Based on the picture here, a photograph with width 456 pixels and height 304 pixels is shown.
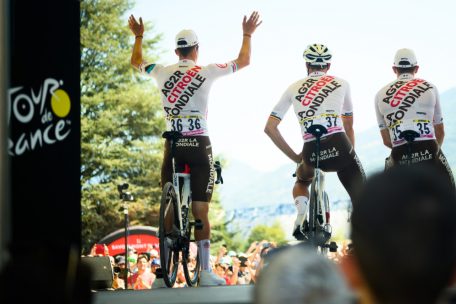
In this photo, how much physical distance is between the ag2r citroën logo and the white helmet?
4.56 m

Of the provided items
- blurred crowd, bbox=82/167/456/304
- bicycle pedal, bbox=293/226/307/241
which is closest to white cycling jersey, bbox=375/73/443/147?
bicycle pedal, bbox=293/226/307/241

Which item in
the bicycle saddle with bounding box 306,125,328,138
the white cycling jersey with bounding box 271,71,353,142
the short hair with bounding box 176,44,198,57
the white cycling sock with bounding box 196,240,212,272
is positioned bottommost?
the white cycling sock with bounding box 196,240,212,272

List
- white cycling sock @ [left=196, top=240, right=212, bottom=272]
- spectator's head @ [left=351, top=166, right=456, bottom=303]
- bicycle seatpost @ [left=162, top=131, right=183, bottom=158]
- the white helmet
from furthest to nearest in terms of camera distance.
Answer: the white helmet → white cycling sock @ [left=196, top=240, right=212, bottom=272] → bicycle seatpost @ [left=162, top=131, right=183, bottom=158] → spectator's head @ [left=351, top=166, right=456, bottom=303]

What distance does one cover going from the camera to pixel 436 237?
7.61 ft

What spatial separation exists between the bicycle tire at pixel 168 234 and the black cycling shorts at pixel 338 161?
4.92 ft

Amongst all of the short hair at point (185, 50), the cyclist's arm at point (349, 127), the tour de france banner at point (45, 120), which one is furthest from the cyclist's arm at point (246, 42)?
the tour de france banner at point (45, 120)

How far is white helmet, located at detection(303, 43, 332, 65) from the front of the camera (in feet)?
31.4

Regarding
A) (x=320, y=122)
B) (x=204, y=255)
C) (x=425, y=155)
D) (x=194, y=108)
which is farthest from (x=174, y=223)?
(x=425, y=155)

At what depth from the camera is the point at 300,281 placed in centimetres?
232

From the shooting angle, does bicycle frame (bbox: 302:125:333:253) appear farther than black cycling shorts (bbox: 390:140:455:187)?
No

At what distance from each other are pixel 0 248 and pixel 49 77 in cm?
150

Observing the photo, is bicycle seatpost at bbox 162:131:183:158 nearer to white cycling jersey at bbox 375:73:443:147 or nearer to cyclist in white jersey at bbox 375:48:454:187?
cyclist in white jersey at bbox 375:48:454:187

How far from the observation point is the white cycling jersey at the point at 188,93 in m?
8.85

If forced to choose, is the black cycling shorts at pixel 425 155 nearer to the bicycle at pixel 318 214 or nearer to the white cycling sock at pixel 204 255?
the bicycle at pixel 318 214
